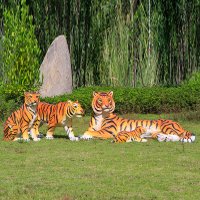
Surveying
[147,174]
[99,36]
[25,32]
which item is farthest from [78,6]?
[147,174]

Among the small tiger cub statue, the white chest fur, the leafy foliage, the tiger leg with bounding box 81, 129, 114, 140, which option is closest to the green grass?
the small tiger cub statue

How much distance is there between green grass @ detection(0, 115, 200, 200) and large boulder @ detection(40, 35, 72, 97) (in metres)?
5.78

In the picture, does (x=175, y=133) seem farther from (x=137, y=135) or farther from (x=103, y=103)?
(x=103, y=103)

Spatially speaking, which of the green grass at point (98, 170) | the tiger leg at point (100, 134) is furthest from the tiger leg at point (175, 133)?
the tiger leg at point (100, 134)

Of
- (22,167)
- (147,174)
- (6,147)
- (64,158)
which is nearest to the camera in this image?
(147,174)

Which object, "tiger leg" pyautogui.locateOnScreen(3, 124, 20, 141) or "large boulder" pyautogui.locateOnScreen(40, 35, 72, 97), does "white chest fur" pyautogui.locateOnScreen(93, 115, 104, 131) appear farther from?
"large boulder" pyautogui.locateOnScreen(40, 35, 72, 97)

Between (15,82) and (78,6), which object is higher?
(78,6)

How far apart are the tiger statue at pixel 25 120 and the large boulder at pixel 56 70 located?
18.9 ft

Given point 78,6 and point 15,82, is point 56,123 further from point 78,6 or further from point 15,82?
point 78,6

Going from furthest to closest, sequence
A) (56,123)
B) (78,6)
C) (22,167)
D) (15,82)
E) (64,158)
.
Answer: (78,6)
(15,82)
(56,123)
(64,158)
(22,167)

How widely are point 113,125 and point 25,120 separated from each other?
124 cm

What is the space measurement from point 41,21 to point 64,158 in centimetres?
926

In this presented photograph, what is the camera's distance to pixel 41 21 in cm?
1727

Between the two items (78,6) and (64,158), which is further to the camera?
(78,6)
